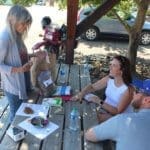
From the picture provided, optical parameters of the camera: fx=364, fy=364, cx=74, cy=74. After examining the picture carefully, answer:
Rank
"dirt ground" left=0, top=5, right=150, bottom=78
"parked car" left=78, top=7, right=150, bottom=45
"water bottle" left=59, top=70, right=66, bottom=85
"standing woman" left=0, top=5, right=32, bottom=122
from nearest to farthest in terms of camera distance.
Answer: "standing woman" left=0, top=5, right=32, bottom=122, "water bottle" left=59, top=70, right=66, bottom=85, "dirt ground" left=0, top=5, right=150, bottom=78, "parked car" left=78, top=7, right=150, bottom=45

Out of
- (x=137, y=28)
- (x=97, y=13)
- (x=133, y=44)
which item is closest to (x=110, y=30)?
(x=133, y=44)

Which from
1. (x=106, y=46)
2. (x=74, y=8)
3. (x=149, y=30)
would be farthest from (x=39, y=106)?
(x=149, y=30)

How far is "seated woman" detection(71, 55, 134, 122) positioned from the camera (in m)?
4.29

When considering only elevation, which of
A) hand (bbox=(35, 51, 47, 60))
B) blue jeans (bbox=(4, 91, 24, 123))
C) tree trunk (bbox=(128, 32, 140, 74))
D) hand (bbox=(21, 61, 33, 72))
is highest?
hand (bbox=(35, 51, 47, 60))

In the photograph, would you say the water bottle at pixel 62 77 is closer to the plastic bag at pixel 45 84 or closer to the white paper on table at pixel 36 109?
the plastic bag at pixel 45 84

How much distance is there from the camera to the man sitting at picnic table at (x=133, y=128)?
113 inches

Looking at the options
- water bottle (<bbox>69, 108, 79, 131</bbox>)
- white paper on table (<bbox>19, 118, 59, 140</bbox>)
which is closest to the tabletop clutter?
white paper on table (<bbox>19, 118, 59, 140</bbox>)

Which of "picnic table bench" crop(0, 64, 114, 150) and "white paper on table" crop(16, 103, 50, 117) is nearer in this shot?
"picnic table bench" crop(0, 64, 114, 150)

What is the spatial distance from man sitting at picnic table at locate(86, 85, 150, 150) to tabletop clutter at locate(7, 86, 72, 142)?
24.4 inches

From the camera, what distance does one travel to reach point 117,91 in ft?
14.5

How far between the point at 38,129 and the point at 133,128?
1.07m

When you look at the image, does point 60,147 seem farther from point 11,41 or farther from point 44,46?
point 44,46

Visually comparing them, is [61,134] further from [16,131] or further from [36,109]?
[36,109]

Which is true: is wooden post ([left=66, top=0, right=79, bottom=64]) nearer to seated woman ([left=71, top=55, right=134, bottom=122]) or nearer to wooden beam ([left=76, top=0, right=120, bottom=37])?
wooden beam ([left=76, top=0, right=120, bottom=37])
